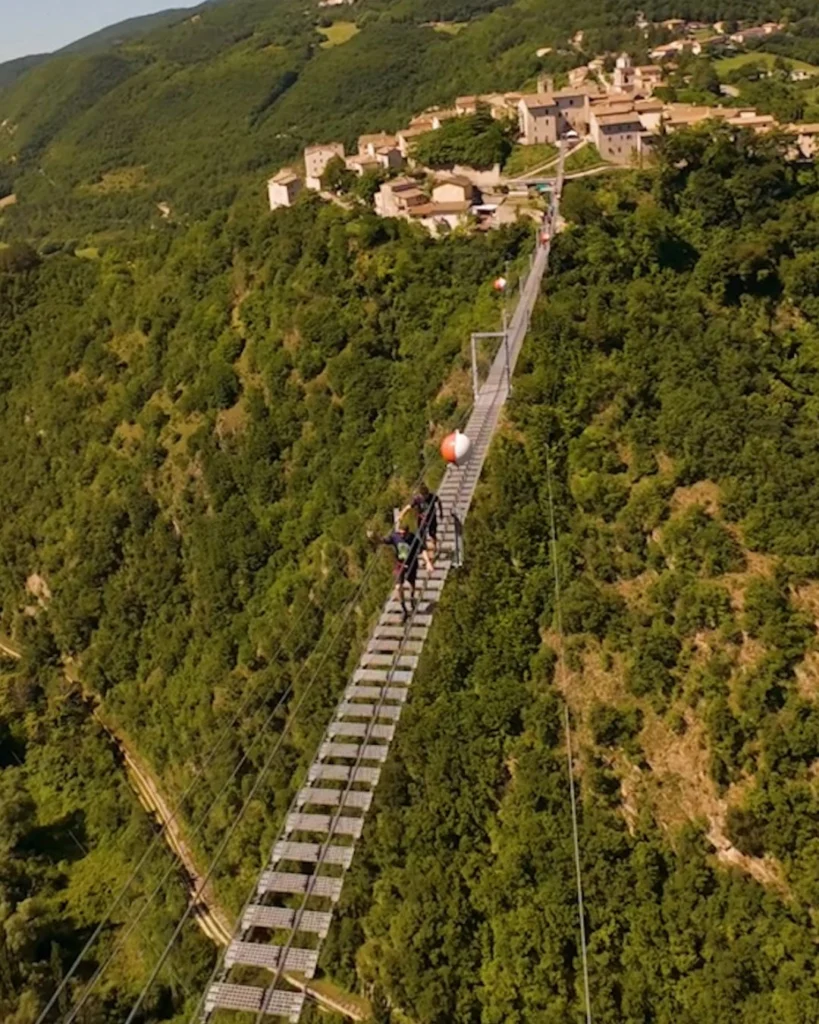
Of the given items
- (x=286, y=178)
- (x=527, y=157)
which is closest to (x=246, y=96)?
(x=286, y=178)

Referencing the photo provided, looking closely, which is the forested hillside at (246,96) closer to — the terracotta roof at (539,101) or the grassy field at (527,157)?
the terracotta roof at (539,101)

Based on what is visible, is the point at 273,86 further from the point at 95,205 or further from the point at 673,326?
the point at 673,326

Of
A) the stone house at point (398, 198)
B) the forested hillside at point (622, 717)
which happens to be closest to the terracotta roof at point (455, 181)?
the stone house at point (398, 198)

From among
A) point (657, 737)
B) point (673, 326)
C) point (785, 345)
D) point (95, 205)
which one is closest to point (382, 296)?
point (673, 326)

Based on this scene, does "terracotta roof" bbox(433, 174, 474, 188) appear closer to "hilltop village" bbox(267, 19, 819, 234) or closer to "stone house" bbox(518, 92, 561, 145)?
"hilltop village" bbox(267, 19, 819, 234)

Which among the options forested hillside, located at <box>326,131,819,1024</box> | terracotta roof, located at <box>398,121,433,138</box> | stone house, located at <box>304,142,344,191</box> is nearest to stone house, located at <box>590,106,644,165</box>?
terracotta roof, located at <box>398,121,433,138</box>

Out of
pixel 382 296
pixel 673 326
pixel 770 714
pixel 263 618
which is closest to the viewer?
pixel 770 714
